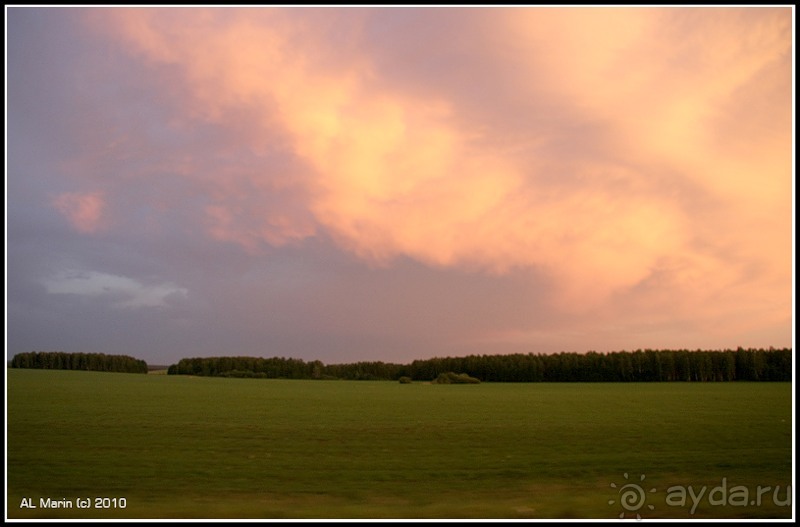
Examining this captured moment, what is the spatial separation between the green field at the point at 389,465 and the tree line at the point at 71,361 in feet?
309

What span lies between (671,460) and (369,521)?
13518mm

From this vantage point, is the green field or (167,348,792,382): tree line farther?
(167,348,792,382): tree line

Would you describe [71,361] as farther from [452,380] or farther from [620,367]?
[620,367]

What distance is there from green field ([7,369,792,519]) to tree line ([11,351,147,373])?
9427 centimetres

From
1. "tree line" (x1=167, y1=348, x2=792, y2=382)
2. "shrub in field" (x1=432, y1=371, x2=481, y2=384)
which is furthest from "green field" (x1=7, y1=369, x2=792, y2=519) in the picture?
"tree line" (x1=167, y1=348, x2=792, y2=382)

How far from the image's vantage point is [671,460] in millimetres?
19891

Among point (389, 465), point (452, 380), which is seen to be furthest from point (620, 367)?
point (389, 465)

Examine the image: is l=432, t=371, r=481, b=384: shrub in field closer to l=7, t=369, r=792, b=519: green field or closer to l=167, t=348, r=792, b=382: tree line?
l=167, t=348, r=792, b=382: tree line

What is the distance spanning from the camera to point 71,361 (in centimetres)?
11475

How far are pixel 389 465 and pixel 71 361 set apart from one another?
120021 mm

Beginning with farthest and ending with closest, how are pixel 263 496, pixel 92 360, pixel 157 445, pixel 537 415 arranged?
1. pixel 92 360
2. pixel 537 415
3. pixel 157 445
4. pixel 263 496

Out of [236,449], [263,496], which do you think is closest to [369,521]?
[263,496]

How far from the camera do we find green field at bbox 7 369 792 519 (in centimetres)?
1362

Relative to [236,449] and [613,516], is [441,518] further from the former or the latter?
[236,449]
